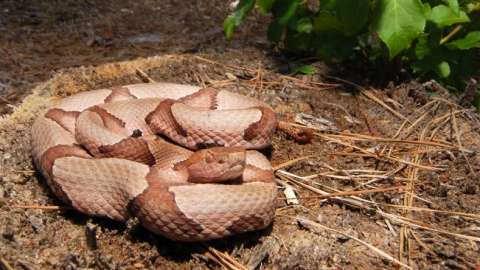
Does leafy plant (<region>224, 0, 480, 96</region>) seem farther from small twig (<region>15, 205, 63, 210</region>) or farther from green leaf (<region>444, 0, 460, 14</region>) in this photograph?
small twig (<region>15, 205, 63, 210</region>)

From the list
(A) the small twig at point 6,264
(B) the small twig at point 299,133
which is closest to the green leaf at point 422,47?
(B) the small twig at point 299,133

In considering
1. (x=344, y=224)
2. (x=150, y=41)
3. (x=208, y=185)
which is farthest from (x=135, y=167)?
(x=150, y=41)

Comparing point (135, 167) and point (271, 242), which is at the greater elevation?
point (135, 167)

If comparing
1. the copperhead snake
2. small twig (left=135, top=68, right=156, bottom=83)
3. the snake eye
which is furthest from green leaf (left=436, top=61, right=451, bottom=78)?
small twig (left=135, top=68, right=156, bottom=83)

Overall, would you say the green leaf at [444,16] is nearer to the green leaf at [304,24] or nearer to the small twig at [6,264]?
the green leaf at [304,24]

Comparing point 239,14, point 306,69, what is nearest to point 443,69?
point 306,69

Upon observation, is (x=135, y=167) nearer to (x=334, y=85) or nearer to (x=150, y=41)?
(x=334, y=85)

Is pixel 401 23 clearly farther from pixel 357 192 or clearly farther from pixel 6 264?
pixel 6 264
